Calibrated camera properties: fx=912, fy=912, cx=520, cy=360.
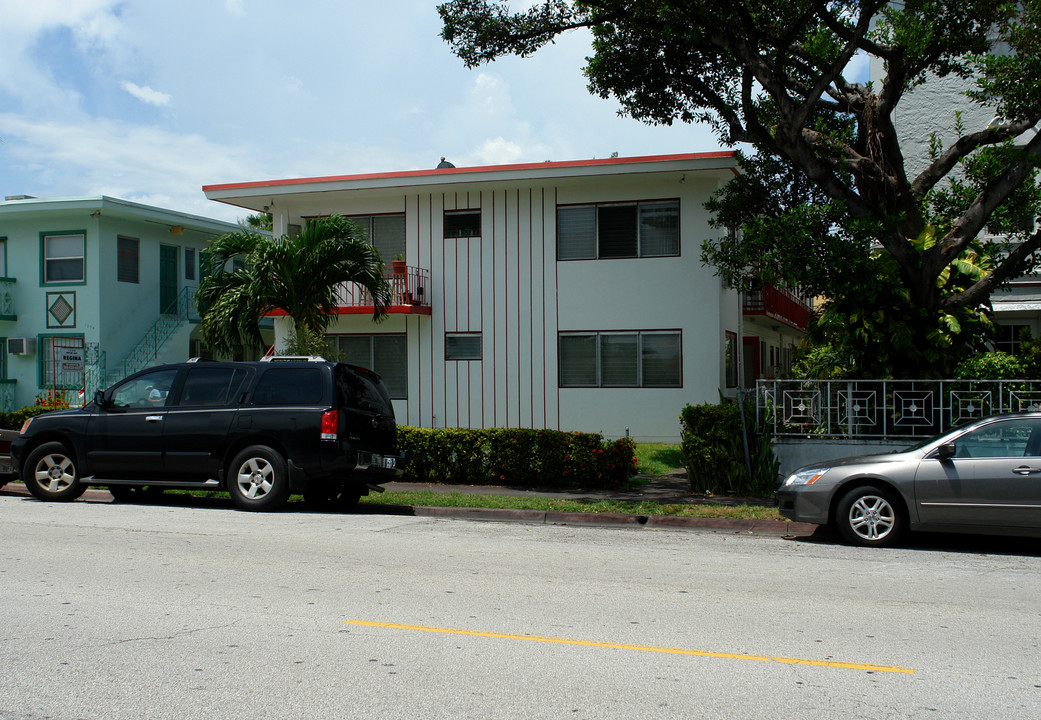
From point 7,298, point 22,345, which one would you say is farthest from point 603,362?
point 7,298

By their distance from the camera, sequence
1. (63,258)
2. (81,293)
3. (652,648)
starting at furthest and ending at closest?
(63,258) < (81,293) < (652,648)

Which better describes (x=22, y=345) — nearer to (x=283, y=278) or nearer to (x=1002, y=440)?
(x=283, y=278)

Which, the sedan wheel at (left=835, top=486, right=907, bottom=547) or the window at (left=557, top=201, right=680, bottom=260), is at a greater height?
the window at (left=557, top=201, right=680, bottom=260)

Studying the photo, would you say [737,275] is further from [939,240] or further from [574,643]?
[574,643]

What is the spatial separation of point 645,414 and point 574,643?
14.2m

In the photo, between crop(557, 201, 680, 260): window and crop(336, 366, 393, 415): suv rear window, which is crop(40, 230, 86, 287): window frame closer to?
crop(557, 201, 680, 260): window

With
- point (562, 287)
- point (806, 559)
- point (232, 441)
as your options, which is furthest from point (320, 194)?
point (806, 559)

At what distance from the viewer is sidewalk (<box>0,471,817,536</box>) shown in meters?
11.0

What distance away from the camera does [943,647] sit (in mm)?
5750

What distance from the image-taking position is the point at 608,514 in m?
11.6

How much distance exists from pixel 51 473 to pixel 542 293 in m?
10.8

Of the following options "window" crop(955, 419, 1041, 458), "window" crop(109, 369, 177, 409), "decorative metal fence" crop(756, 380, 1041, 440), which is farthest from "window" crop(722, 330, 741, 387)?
"window" crop(109, 369, 177, 409)

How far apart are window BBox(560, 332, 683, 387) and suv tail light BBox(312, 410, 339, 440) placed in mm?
9251

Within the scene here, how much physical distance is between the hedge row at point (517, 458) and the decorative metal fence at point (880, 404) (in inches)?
95.6
